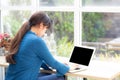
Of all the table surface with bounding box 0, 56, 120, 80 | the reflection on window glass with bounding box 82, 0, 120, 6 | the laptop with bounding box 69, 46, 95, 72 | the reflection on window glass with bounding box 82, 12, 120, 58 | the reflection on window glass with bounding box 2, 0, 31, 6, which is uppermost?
the reflection on window glass with bounding box 2, 0, 31, 6

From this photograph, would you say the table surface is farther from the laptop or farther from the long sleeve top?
the long sleeve top

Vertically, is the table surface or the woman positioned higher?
the woman

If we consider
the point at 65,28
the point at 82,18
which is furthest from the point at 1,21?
the point at 82,18

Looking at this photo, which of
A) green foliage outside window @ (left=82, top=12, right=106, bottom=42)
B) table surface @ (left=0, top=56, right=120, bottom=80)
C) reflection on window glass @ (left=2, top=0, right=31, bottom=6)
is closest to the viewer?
table surface @ (left=0, top=56, right=120, bottom=80)

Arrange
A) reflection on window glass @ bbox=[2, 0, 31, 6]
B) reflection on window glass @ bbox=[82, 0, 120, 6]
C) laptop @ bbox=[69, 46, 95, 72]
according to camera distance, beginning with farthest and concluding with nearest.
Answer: reflection on window glass @ bbox=[2, 0, 31, 6] < reflection on window glass @ bbox=[82, 0, 120, 6] < laptop @ bbox=[69, 46, 95, 72]

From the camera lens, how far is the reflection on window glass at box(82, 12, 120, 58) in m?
3.13

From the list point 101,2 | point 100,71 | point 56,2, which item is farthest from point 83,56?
point 56,2

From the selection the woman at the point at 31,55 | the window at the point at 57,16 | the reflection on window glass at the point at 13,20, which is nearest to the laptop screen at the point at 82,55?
the woman at the point at 31,55

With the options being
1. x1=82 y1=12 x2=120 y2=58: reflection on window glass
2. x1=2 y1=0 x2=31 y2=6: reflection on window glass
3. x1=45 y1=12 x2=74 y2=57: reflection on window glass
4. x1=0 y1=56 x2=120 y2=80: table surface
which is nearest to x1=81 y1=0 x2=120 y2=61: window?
x1=82 y1=12 x2=120 y2=58: reflection on window glass

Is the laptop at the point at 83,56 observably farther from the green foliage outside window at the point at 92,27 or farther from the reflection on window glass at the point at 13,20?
the reflection on window glass at the point at 13,20

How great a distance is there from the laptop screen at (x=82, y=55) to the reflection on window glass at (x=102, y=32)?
0.51 m

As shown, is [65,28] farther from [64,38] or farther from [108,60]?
[108,60]

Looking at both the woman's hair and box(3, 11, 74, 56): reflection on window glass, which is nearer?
the woman's hair

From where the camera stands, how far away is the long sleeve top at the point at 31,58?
2.41 metres
